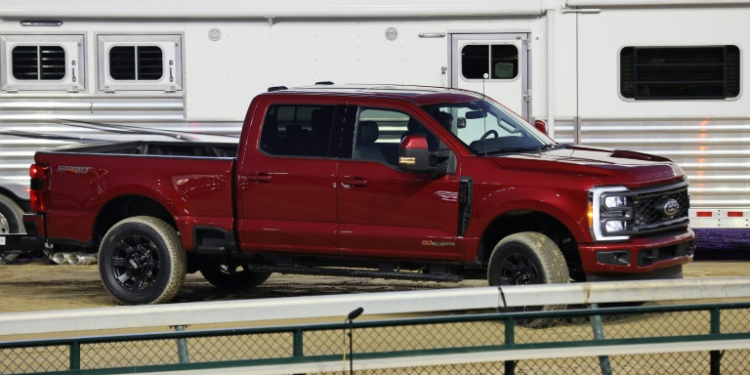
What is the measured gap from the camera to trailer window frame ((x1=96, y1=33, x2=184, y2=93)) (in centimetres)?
1370

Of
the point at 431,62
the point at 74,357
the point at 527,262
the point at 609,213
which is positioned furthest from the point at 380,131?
the point at 74,357

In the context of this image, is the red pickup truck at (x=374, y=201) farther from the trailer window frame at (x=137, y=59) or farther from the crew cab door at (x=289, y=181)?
the trailer window frame at (x=137, y=59)

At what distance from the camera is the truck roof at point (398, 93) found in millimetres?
10695

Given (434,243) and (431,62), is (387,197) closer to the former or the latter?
(434,243)

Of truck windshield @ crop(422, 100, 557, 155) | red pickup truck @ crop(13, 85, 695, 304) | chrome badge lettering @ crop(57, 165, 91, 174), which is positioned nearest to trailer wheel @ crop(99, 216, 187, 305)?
red pickup truck @ crop(13, 85, 695, 304)

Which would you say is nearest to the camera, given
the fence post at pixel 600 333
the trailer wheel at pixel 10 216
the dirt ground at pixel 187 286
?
the fence post at pixel 600 333

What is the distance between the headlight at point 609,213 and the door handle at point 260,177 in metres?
2.65

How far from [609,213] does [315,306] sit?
3232 millimetres

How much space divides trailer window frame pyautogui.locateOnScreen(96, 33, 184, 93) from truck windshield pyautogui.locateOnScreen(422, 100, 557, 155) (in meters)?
3.99

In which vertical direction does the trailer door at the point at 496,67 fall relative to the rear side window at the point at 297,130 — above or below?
above

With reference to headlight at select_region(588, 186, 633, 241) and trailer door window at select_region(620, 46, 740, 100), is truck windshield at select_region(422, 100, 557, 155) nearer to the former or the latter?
headlight at select_region(588, 186, 633, 241)

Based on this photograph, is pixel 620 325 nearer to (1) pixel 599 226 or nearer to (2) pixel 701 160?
(1) pixel 599 226

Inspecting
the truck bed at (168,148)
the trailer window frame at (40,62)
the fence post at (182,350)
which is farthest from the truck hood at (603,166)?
the trailer window frame at (40,62)

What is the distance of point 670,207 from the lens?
390 inches
